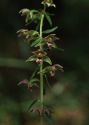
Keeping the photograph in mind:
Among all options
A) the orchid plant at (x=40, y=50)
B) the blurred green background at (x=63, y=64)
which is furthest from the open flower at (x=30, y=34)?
the blurred green background at (x=63, y=64)

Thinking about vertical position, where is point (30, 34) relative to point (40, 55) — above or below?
above

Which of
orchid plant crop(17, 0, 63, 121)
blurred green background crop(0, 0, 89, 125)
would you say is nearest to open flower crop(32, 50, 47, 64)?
orchid plant crop(17, 0, 63, 121)

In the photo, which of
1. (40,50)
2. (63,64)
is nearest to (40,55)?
(40,50)

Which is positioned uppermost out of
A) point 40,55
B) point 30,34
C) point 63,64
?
point 63,64

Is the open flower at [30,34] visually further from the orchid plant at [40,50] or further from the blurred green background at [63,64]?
the blurred green background at [63,64]

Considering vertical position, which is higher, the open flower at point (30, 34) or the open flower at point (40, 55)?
the open flower at point (30, 34)

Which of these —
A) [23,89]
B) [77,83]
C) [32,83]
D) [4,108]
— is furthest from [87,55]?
[32,83]

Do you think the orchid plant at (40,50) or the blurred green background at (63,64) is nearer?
A: the orchid plant at (40,50)

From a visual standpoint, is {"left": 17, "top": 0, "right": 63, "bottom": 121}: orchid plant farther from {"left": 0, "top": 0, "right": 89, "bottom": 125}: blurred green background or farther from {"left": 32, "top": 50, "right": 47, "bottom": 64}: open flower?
{"left": 0, "top": 0, "right": 89, "bottom": 125}: blurred green background

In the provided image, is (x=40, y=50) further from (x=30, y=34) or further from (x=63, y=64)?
(x=63, y=64)

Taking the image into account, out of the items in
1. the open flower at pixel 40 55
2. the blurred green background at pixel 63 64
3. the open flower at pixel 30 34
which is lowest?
the open flower at pixel 40 55
